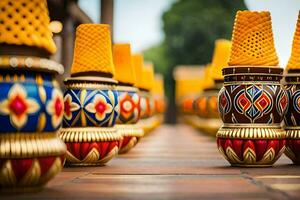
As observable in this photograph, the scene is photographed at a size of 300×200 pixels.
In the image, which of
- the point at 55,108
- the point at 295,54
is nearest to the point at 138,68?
the point at 295,54

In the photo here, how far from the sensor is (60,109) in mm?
4504

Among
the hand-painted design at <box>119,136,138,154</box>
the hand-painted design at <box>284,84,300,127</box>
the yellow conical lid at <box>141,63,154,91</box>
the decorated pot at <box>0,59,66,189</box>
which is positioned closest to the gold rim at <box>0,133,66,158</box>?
the decorated pot at <box>0,59,66,189</box>

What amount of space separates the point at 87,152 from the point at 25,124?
2.27 m

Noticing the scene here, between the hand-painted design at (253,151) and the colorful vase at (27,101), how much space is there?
242 centimetres

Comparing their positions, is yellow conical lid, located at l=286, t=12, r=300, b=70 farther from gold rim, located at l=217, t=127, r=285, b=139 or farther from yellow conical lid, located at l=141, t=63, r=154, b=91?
yellow conical lid, located at l=141, t=63, r=154, b=91

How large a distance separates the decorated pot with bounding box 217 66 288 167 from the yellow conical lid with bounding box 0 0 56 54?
2.50 metres

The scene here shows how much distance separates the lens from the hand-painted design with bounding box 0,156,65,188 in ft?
13.9

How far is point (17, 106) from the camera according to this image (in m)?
4.21

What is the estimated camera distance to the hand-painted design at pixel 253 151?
21.1 feet

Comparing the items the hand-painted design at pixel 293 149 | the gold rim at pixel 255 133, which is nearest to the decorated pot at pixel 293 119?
the hand-painted design at pixel 293 149

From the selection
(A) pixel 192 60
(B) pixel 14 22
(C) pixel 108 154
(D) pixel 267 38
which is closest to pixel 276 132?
(D) pixel 267 38

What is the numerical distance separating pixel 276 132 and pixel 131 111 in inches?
97.2

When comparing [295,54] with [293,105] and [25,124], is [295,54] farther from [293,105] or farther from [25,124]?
[25,124]

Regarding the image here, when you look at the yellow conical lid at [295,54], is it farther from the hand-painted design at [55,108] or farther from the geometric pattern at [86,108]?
the hand-painted design at [55,108]
